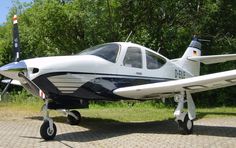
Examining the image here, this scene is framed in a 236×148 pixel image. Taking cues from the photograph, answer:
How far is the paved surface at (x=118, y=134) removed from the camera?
9.04 m

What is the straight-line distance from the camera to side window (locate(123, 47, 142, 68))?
37.1ft

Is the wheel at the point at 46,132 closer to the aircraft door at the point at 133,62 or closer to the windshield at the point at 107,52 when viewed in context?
the windshield at the point at 107,52

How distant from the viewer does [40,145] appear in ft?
28.9

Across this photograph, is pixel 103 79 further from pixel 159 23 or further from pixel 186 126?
pixel 159 23

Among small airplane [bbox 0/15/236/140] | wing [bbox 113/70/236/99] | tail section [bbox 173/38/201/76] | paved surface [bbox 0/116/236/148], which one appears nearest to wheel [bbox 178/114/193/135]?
small airplane [bbox 0/15/236/140]

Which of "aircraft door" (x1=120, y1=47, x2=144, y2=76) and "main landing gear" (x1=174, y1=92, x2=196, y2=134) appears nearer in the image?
"main landing gear" (x1=174, y1=92, x2=196, y2=134)

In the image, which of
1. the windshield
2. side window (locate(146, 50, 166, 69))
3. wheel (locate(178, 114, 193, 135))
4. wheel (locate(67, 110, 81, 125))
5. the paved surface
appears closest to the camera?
the paved surface

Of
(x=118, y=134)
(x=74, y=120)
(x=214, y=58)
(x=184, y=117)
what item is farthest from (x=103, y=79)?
(x=214, y=58)

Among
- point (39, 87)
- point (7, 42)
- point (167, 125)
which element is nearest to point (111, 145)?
point (39, 87)

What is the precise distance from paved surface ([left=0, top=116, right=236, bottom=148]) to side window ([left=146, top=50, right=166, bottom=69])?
176 centimetres

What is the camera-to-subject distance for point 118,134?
420 inches

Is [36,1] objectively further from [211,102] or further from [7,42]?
[211,102]

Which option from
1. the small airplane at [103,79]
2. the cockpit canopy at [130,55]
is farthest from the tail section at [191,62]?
the cockpit canopy at [130,55]

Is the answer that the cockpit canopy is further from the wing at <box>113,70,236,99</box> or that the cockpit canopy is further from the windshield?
the wing at <box>113,70,236,99</box>
